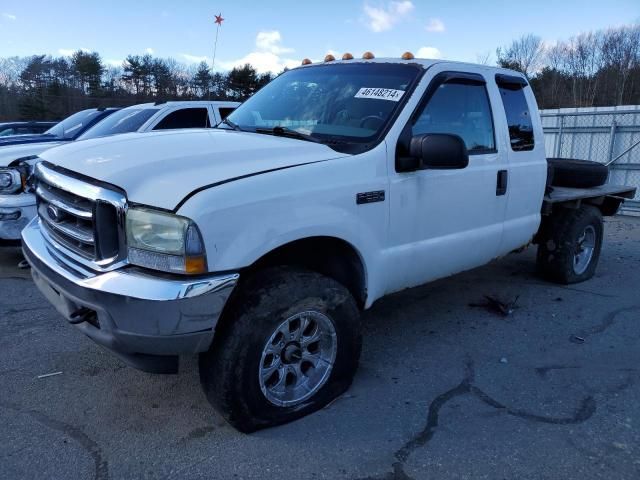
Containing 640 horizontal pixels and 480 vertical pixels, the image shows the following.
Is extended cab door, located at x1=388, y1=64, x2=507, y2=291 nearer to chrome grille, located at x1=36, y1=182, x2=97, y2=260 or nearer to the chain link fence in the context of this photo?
chrome grille, located at x1=36, y1=182, x2=97, y2=260

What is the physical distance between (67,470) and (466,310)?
3.40 m

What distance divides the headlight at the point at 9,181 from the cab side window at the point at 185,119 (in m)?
1.86

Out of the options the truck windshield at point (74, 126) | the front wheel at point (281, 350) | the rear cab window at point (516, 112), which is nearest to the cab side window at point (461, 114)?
the rear cab window at point (516, 112)

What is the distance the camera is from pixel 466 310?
4.68m

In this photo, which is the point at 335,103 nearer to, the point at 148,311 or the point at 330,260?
the point at 330,260

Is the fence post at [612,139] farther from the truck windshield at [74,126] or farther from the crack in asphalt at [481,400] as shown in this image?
the truck windshield at [74,126]

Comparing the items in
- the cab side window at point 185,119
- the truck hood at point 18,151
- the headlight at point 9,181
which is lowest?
the headlight at point 9,181

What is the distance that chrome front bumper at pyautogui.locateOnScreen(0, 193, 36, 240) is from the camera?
5.19 metres

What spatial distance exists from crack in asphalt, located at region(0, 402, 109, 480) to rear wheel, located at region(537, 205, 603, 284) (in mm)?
4453

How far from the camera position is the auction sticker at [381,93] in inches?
131

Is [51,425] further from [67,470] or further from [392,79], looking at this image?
[392,79]

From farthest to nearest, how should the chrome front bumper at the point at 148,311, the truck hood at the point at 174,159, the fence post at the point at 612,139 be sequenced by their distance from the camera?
the fence post at the point at 612,139 < the truck hood at the point at 174,159 < the chrome front bumper at the point at 148,311

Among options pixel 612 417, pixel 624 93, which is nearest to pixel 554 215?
pixel 612 417

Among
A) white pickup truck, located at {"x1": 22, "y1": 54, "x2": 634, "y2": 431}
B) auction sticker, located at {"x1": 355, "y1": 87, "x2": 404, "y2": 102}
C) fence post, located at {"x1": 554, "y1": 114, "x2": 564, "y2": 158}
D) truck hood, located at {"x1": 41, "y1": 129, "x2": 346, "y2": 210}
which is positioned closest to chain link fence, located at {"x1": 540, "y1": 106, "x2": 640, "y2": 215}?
fence post, located at {"x1": 554, "y1": 114, "x2": 564, "y2": 158}
